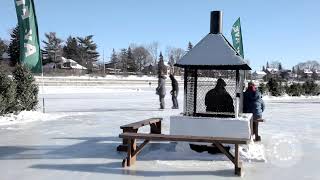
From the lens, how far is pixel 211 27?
34.4 feet

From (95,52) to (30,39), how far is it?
97.1 meters

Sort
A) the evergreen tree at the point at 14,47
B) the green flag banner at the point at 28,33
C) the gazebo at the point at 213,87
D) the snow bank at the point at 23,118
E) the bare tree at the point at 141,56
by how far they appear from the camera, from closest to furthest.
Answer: the gazebo at the point at 213,87
the snow bank at the point at 23,118
the green flag banner at the point at 28,33
the evergreen tree at the point at 14,47
the bare tree at the point at 141,56

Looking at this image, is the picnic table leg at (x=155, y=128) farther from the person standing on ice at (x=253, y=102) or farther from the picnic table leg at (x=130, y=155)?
the picnic table leg at (x=130, y=155)

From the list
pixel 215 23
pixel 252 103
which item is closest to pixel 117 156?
pixel 215 23

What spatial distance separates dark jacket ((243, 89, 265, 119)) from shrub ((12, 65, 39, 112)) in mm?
8814

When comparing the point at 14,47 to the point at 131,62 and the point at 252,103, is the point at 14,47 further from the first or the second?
the point at 252,103

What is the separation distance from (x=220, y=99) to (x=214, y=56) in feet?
3.23

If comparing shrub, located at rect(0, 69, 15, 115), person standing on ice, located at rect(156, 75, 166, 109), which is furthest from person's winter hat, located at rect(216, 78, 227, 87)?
person standing on ice, located at rect(156, 75, 166, 109)

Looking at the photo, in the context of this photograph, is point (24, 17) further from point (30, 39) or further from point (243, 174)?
point (243, 174)

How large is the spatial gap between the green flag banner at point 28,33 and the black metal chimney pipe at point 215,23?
→ 9.34m

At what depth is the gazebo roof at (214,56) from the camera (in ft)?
32.6

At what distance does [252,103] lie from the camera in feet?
39.7

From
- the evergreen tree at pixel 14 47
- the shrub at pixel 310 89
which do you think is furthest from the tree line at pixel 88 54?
the shrub at pixel 310 89

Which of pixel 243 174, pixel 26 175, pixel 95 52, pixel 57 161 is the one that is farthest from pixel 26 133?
pixel 95 52
